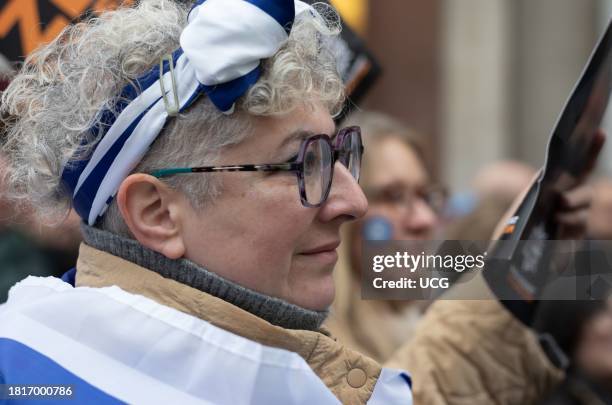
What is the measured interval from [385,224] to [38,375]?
2.19 metres

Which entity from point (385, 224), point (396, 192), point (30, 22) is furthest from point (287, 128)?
point (396, 192)

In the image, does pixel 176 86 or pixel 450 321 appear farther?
pixel 450 321

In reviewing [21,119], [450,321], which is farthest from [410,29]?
[21,119]

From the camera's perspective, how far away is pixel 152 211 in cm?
194

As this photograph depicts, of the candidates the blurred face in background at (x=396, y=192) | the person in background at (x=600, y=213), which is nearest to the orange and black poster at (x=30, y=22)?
the person in background at (x=600, y=213)

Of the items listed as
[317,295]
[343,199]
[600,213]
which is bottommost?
[600,213]

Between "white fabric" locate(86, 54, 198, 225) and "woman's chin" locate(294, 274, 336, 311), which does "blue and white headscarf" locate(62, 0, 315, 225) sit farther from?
"woman's chin" locate(294, 274, 336, 311)

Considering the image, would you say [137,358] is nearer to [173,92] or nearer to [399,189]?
[173,92]

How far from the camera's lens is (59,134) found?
2.00 m

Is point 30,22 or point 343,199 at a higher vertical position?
point 30,22

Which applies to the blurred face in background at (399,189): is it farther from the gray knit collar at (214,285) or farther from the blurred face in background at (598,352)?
the gray knit collar at (214,285)

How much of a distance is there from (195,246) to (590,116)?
2.99 ft

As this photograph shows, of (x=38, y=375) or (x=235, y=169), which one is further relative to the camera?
(x=235, y=169)

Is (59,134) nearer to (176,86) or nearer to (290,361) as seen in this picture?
(176,86)
